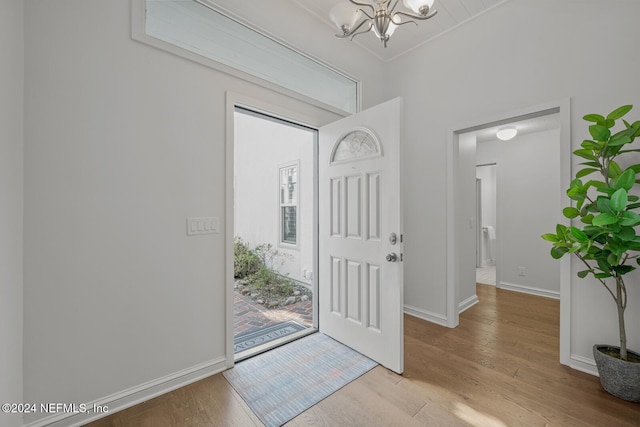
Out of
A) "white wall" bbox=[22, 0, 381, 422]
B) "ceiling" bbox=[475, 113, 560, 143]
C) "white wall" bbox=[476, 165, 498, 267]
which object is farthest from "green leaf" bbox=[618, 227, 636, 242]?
"white wall" bbox=[476, 165, 498, 267]

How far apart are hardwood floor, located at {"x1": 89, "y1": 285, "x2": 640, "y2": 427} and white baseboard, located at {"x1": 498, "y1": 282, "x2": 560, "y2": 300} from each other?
183cm

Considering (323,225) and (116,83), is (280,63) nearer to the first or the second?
(116,83)

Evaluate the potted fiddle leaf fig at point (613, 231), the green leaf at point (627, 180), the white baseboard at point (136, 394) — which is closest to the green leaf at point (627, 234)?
the potted fiddle leaf fig at point (613, 231)

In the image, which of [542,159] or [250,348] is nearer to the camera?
[250,348]

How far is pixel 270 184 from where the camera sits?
4.95 m

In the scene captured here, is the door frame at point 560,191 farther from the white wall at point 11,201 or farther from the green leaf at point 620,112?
the white wall at point 11,201

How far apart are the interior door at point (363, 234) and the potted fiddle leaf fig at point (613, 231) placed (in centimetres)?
115

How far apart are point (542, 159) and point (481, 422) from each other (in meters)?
4.08

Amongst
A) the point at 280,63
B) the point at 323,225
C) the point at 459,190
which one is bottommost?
the point at 323,225

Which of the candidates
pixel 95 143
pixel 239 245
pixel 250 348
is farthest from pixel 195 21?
pixel 239 245

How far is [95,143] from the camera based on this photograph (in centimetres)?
153

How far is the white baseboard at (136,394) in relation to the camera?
4.72ft

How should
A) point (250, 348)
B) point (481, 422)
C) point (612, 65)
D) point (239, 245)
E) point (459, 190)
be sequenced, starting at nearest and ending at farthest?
point (481, 422), point (612, 65), point (250, 348), point (459, 190), point (239, 245)

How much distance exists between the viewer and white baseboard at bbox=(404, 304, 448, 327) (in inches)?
112
